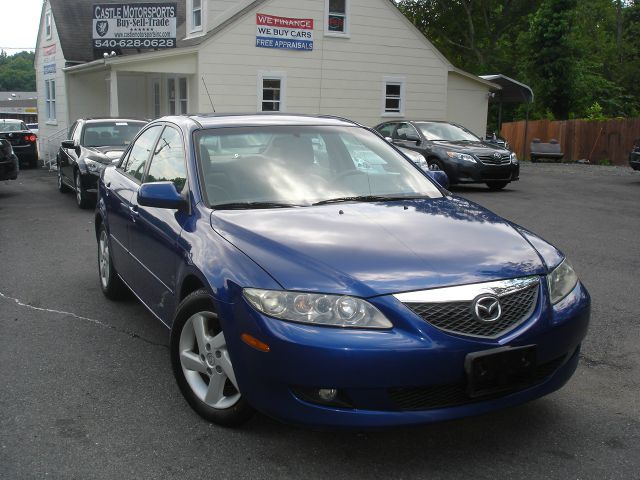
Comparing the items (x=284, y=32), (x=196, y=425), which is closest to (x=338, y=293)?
(x=196, y=425)

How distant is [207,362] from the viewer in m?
3.53

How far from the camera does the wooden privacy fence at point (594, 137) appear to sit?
26359 mm

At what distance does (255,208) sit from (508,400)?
1683 millimetres

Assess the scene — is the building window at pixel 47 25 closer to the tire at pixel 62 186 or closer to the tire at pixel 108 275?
the tire at pixel 62 186

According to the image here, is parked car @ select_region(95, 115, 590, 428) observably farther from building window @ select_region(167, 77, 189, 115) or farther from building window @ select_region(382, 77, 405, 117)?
building window @ select_region(382, 77, 405, 117)

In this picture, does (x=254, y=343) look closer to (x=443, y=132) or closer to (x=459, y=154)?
(x=459, y=154)

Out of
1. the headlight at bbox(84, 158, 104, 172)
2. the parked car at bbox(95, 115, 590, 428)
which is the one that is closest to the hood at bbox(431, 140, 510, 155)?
the headlight at bbox(84, 158, 104, 172)

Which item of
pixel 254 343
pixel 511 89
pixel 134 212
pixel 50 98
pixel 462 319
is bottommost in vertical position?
pixel 254 343

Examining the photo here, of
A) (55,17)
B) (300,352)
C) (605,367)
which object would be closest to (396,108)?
(55,17)

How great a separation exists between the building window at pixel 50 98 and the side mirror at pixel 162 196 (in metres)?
27.0

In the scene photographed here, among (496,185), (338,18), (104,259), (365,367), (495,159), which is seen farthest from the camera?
(338,18)

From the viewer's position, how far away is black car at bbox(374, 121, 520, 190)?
14922 mm

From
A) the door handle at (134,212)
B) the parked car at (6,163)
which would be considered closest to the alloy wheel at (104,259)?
the door handle at (134,212)

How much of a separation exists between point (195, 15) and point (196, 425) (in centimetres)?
2145
